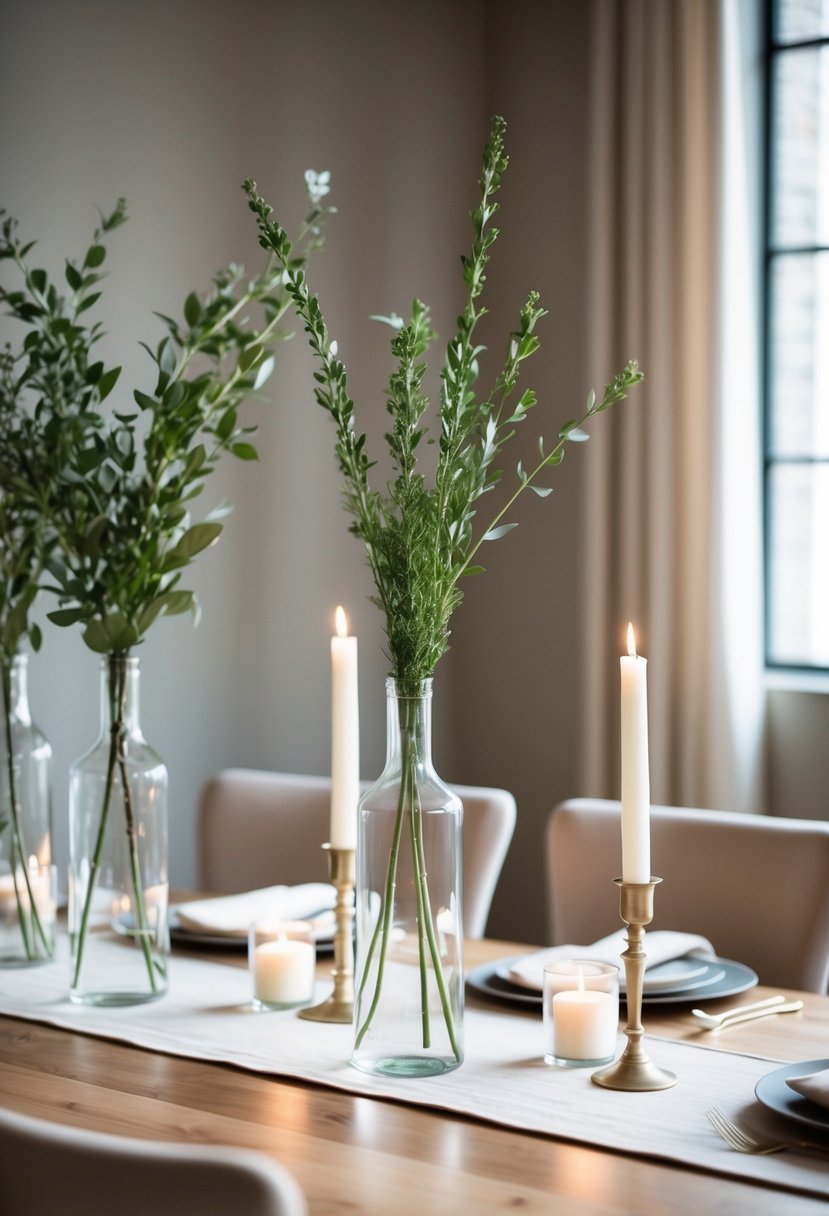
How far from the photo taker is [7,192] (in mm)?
2557

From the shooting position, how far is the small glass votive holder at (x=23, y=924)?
1679 millimetres

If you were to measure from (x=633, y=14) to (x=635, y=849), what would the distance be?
264 cm

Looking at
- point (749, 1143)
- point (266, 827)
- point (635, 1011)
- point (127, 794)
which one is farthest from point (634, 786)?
point (266, 827)

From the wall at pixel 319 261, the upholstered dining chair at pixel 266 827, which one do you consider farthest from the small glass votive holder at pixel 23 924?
the wall at pixel 319 261

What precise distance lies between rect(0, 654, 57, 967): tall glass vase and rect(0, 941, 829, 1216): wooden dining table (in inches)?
8.8

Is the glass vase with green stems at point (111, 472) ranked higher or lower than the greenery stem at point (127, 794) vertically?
higher

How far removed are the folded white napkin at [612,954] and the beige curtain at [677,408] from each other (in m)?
1.64

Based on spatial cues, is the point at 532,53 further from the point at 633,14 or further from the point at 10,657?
the point at 10,657

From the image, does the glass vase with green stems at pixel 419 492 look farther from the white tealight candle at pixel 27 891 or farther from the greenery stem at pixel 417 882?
the white tealight candle at pixel 27 891

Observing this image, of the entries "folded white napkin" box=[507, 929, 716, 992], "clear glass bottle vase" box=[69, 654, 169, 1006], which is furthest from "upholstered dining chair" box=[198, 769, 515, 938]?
"clear glass bottle vase" box=[69, 654, 169, 1006]

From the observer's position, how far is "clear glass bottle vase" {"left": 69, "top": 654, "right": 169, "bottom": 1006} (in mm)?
1495

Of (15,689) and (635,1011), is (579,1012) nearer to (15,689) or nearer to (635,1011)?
(635,1011)

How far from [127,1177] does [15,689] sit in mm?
932

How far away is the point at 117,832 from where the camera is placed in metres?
1.50
